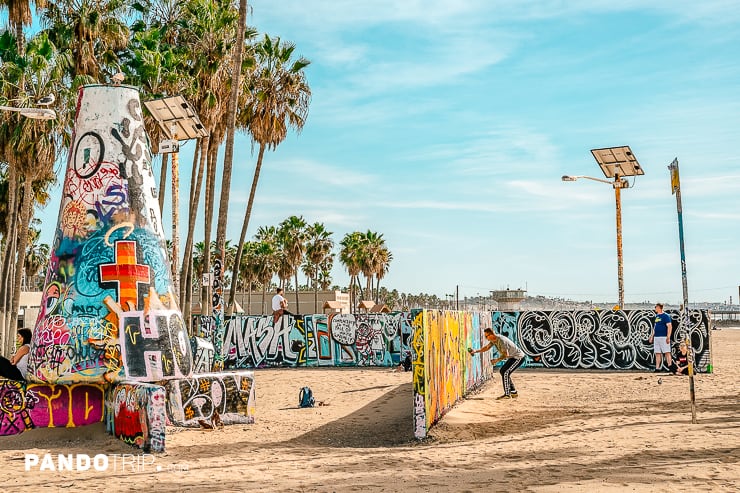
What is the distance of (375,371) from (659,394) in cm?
994

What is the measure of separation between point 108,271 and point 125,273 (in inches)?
10.4

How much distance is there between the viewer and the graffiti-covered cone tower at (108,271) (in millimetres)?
11453

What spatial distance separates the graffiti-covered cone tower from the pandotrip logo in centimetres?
182

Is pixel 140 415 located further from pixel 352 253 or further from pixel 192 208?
pixel 352 253

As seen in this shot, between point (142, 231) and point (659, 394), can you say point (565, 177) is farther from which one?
point (142, 231)

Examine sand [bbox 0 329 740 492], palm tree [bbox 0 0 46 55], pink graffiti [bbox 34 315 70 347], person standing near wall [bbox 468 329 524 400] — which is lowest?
sand [bbox 0 329 740 492]

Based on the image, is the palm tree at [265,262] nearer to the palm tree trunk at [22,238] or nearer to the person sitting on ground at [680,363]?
the palm tree trunk at [22,238]


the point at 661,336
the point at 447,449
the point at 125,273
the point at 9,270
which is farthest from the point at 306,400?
the point at 9,270

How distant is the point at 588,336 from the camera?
2405 cm

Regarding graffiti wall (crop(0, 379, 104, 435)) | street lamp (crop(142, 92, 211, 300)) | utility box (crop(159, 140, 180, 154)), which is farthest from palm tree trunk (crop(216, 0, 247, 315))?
graffiti wall (crop(0, 379, 104, 435))

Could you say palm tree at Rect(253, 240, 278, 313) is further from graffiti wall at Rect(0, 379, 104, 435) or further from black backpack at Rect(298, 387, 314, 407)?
graffiti wall at Rect(0, 379, 104, 435)

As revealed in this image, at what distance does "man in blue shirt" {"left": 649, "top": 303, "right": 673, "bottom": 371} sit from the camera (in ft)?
67.2

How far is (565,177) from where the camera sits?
23906mm

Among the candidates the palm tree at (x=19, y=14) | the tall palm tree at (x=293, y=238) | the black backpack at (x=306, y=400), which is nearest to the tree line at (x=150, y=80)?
the palm tree at (x=19, y=14)
